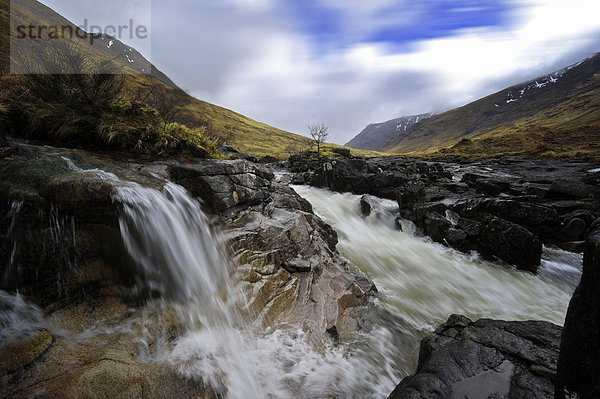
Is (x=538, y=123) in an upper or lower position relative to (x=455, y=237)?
upper

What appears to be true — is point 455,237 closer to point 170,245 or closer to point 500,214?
point 500,214

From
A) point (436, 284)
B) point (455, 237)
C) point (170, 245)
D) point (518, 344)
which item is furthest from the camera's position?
point (455, 237)

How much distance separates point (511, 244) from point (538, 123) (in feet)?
469

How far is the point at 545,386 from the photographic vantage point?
271 centimetres

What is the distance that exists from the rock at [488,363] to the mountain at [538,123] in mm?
58049

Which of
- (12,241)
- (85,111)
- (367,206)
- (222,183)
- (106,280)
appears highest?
(85,111)

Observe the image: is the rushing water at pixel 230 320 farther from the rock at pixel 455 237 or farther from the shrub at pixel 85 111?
the rock at pixel 455 237

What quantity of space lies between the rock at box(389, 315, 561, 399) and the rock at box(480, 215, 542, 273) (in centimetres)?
720

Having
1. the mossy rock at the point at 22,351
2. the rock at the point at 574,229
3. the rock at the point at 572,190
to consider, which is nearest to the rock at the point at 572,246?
the rock at the point at 574,229

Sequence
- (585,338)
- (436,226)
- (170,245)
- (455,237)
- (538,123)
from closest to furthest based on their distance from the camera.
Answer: (585,338)
(170,245)
(455,237)
(436,226)
(538,123)

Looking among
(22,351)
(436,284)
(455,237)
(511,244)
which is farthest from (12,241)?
(511,244)

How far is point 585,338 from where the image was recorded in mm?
1890

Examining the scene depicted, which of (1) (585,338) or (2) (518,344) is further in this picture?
(2) (518,344)

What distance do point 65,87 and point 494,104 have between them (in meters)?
263
